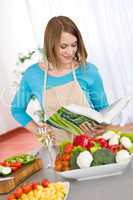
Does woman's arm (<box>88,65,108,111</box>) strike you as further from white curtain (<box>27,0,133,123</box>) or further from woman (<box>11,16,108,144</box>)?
white curtain (<box>27,0,133,123</box>)

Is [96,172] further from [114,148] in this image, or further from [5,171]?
[5,171]

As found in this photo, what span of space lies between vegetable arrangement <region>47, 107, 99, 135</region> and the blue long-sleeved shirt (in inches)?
11.7

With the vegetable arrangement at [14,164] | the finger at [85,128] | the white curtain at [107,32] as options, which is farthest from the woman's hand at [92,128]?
the white curtain at [107,32]

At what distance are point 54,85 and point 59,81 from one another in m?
0.03

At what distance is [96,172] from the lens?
149 centimetres

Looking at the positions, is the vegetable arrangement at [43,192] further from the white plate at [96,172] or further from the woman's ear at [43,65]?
the woman's ear at [43,65]

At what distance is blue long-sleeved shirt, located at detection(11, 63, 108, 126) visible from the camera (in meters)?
2.17

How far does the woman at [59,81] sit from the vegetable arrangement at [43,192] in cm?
73

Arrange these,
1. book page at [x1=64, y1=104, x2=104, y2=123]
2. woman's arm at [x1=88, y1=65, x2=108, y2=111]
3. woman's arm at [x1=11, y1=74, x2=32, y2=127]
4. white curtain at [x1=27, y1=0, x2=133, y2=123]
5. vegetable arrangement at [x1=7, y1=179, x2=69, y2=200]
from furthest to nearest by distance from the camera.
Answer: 1. white curtain at [x1=27, y1=0, x2=133, y2=123]
2. woman's arm at [x1=11, y1=74, x2=32, y2=127]
3. woman's arm at [x1=88, y1=65, x2=108, y2=111]
4. book page at [x1=64, y1=104, x2=104, y2=123]
5. vegetable arrangement at [x1=7, y1=179, x2=69, y2=200]

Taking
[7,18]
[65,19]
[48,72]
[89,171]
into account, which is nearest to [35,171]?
[89,171]

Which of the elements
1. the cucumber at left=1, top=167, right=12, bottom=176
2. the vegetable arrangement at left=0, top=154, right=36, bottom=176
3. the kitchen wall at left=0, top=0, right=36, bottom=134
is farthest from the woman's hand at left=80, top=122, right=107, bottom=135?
the kitchen wall at left=0, top=0, right=36, bottom=134

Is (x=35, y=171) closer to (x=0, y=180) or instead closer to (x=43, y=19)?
(x=0, y=180)

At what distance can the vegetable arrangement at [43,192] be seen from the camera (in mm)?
1265

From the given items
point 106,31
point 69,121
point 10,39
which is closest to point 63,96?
point 69,121
